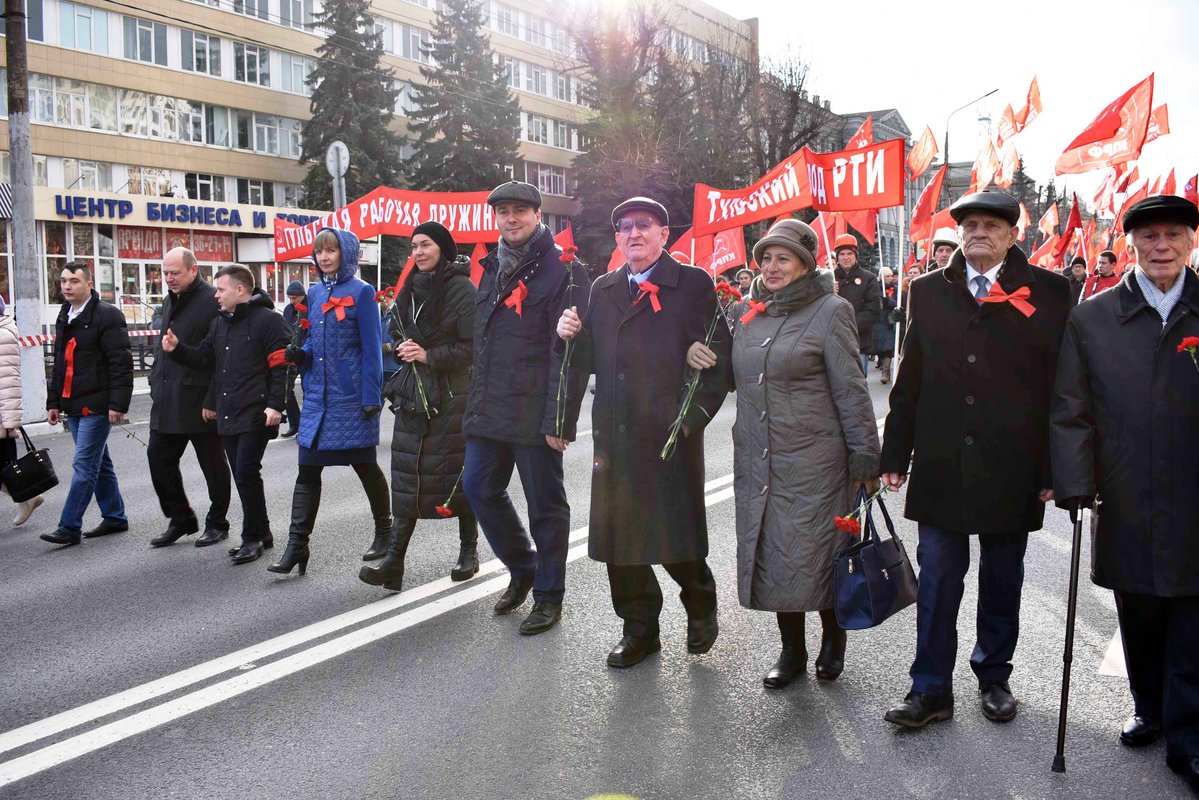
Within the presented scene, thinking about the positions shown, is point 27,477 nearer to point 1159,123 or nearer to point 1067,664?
point 1067,664

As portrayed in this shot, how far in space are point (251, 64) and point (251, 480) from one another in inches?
1677

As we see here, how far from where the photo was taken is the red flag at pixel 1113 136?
12594 millimetres

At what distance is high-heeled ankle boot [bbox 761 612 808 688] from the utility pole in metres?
13.8

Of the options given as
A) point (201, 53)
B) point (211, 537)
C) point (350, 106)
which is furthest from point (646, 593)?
point (201, 53)

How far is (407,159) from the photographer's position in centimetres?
5059

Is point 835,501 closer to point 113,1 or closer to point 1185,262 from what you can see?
point 1185,262

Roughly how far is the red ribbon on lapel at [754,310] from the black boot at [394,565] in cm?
242

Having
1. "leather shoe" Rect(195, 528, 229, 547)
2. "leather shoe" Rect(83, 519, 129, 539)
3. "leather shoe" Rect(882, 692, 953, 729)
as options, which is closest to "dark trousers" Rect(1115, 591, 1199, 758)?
"leather shoe" Rect(882, 692, 953, 729)

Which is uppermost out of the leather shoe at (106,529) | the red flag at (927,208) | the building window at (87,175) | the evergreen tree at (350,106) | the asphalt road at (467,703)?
the evergreen tree at (350,106)

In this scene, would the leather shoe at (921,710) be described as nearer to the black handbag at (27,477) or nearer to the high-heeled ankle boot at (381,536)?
the high-heeled ankle boot at (381,536)

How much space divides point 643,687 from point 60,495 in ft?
21.8

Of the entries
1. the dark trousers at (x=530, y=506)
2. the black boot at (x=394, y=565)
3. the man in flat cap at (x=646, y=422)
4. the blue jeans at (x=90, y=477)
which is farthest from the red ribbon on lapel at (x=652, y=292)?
the blue jeans at (x=90, y=477)

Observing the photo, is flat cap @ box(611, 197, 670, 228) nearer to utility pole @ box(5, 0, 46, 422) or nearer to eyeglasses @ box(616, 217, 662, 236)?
eyeglasses @ box(616, 217, 662, 236)

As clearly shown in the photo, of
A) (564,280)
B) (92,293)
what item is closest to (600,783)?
(564,280)
